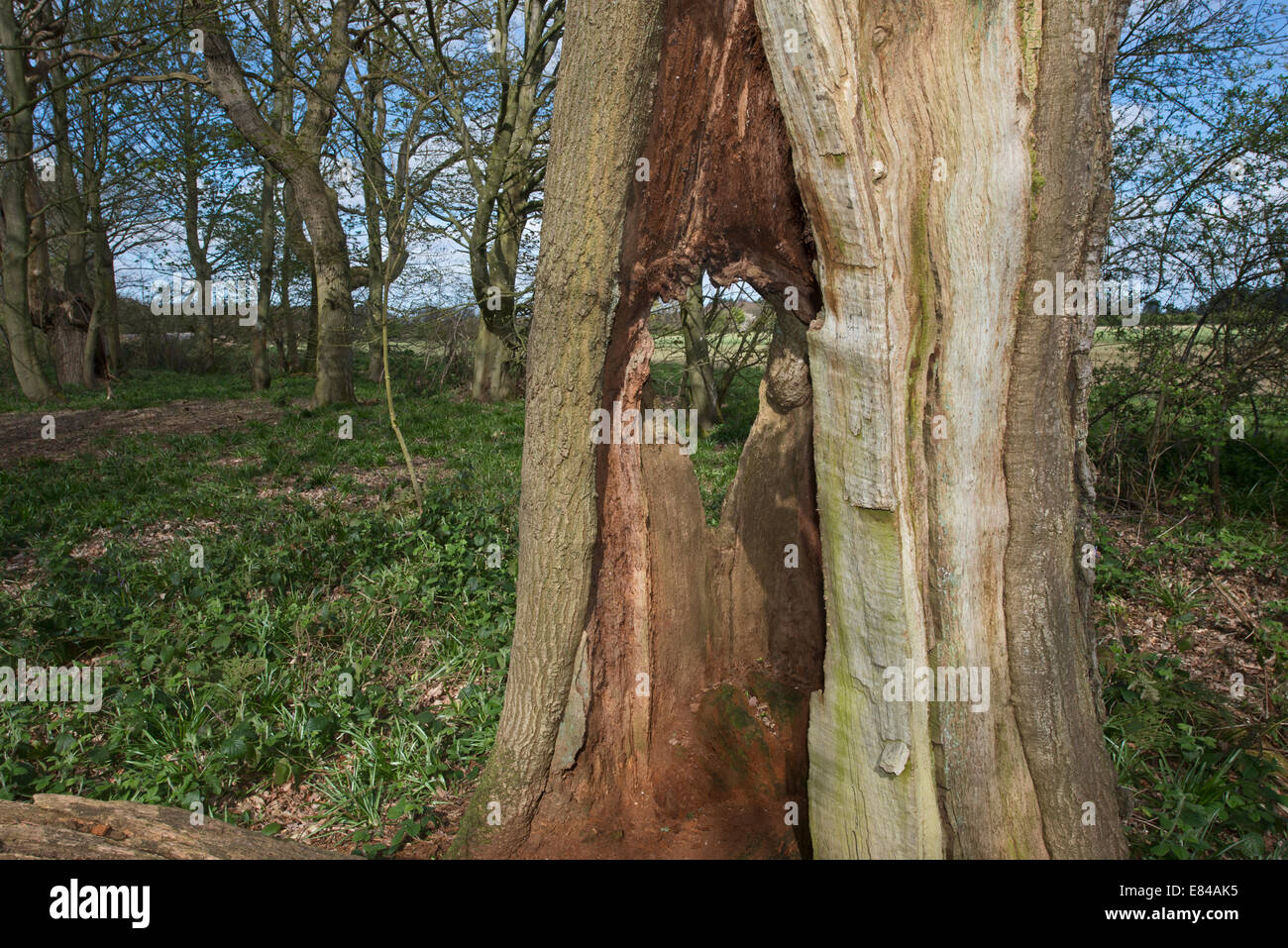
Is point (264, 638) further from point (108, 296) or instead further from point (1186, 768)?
point (108, 296)

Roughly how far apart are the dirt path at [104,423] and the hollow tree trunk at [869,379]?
316 inches

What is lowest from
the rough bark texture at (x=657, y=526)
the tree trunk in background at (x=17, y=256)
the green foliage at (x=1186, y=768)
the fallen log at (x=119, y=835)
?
the green foliage at (x=1186, y=768)

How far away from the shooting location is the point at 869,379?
7.35ft

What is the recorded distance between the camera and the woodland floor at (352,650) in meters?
3.18

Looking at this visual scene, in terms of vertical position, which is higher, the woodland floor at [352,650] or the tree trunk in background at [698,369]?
the tree trunk in background at [698,369]

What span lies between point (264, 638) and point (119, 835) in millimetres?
1780

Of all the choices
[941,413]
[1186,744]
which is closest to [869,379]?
→ [941,413]

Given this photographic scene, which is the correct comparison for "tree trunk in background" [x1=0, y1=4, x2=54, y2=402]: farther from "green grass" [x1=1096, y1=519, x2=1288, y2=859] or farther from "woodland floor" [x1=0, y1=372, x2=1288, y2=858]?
"green grass" [x1=1096, y1=519, x2=1288, y2=859]

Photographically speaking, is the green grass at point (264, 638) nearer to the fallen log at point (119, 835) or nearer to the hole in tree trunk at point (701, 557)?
the fallen log at point (119, 835)

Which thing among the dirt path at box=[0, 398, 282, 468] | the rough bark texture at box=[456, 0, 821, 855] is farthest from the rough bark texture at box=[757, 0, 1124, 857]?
the dirt path at box=[0, 398, 282, 468]

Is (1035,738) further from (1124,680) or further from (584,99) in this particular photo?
(584,99)

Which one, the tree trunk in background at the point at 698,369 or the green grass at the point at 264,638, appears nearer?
the green grass at the point at 264,638

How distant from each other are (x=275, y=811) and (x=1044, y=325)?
3421mm

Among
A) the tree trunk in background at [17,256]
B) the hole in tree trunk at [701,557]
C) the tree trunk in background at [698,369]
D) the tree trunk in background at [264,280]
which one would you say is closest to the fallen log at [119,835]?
the hole in tree trunk at [701,557]
